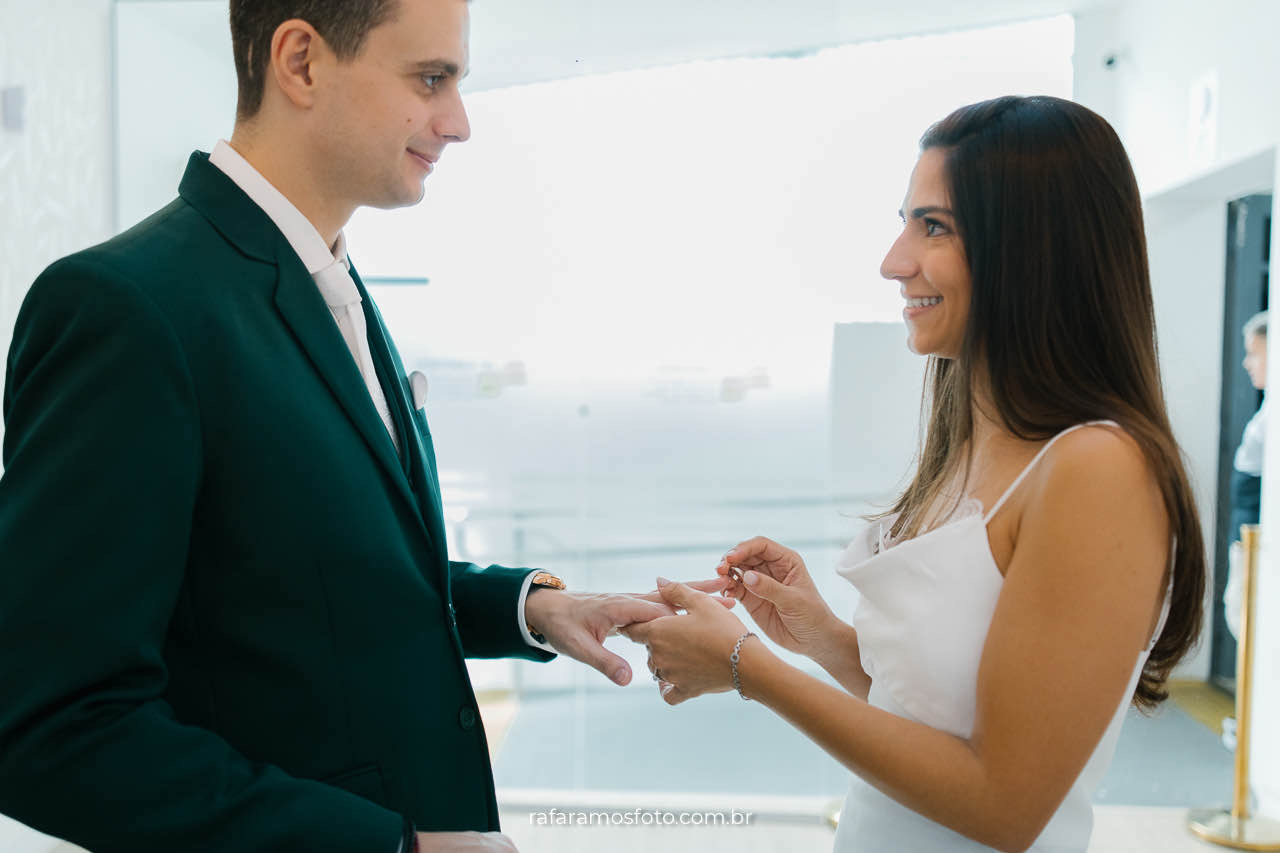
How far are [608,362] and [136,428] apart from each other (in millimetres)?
3183

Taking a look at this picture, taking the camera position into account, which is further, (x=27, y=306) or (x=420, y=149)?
(x=420, y=149)

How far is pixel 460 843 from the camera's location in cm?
101

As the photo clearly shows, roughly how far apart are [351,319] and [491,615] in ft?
1.84

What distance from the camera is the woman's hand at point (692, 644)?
142cm

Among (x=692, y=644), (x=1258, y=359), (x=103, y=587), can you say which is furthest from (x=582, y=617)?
(x=1258, y=359)

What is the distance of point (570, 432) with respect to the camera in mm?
4090

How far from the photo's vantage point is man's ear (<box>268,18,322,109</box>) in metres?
1.12

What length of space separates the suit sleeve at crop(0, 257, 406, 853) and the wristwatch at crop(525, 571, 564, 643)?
65 centimetres

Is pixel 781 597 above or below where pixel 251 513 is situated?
below

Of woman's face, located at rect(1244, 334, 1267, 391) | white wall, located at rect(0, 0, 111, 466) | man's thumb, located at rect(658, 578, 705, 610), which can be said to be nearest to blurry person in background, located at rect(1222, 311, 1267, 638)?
woman's face, located at rect(1244, 334, 1267, 391)

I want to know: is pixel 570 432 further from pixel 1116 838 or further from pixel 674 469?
pixel 1116 838

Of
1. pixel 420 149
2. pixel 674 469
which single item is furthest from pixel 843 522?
pixel 420 149

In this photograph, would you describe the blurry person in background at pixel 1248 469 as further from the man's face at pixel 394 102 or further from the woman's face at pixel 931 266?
the man's face at pixel 394 102

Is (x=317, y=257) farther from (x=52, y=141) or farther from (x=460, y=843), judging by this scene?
(x=52, y=141)
